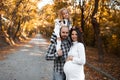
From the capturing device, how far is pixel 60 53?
5398mm

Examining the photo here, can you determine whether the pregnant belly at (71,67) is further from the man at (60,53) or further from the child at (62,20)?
the child at (62,20)

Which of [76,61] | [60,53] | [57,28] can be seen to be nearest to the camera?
[76,61]

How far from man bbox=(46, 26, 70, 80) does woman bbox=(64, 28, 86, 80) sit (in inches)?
10.0

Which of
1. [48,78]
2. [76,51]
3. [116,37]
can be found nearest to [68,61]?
[76,51]

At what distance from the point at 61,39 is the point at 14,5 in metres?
35.3

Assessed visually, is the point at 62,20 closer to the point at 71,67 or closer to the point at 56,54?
the point at 56,54

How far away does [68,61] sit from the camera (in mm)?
5262

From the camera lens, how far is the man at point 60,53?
5.46m

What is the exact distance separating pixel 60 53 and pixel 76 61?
15.2 inches

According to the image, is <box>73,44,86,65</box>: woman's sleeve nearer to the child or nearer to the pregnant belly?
the pregnant belly

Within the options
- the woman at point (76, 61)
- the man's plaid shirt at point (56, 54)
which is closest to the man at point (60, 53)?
the man's plaid shirt at point (56, 54)

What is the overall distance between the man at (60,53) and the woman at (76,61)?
255mm

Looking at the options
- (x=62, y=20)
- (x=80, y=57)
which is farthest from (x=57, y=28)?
(x=80, y=57)

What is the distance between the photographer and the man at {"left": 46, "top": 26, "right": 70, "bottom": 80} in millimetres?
5461
